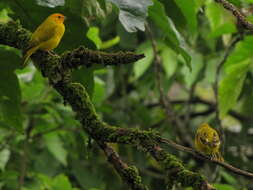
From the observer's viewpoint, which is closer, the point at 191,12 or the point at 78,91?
the point at 78,91

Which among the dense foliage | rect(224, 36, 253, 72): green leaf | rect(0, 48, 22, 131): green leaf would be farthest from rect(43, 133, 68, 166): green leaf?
rect(0, 48, 22, 131): green leaf

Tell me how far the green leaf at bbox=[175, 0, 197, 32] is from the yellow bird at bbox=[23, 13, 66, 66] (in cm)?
44

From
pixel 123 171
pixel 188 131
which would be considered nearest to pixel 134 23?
pixel 123 171

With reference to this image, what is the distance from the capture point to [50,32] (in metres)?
2.15

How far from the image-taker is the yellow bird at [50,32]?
200 centimetres

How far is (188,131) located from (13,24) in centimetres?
416

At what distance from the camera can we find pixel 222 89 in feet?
9.48

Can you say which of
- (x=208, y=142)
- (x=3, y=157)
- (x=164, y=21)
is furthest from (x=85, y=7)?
(x=3, y=157)

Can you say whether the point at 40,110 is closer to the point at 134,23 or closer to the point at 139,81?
the point at 139,81

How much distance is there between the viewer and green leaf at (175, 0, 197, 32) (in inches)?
80.2

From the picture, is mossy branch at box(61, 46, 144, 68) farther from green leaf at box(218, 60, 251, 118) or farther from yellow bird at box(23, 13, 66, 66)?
green leaf at box(218, 60, 251, 118)

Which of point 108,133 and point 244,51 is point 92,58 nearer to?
point 108,133

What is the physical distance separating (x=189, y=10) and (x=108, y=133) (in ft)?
2.17

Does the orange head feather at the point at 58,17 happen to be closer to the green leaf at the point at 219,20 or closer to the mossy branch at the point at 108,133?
the mossy branch at the point at 108,133
